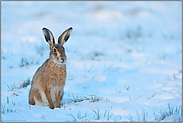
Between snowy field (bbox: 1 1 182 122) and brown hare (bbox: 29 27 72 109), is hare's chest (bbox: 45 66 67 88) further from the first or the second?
snowy field (bbox: 1 1 182 122)

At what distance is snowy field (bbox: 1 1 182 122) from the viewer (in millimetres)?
3836

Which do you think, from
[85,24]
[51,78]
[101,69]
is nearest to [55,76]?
[51,78]

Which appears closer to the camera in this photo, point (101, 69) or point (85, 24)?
point (101, 69)

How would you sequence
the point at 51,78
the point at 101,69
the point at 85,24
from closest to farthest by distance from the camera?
the point at 51,78 → the point at 101,69 → the point at 85,24

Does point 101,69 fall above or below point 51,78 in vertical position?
below

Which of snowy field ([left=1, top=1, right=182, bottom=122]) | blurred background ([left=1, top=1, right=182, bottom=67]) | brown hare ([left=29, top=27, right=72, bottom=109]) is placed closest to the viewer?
snowy field ([left=1, top=1, right=182, bottom=122])

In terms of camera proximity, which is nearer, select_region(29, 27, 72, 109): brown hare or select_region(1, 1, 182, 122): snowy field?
select_region(1, 1, 182, 122): snowy field

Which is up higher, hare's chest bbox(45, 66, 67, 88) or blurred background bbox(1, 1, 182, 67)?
blurred background bbox(1, 1, 182, 67)

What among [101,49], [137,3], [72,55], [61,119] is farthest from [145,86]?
[137,3]

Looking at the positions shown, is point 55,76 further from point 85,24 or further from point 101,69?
point 85,24

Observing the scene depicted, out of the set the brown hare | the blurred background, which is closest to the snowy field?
the blurred background

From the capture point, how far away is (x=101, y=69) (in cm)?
750

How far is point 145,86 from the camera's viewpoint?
5.61 meters

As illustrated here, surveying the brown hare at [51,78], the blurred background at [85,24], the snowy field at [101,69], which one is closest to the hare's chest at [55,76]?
the brown hare at [51,78]
